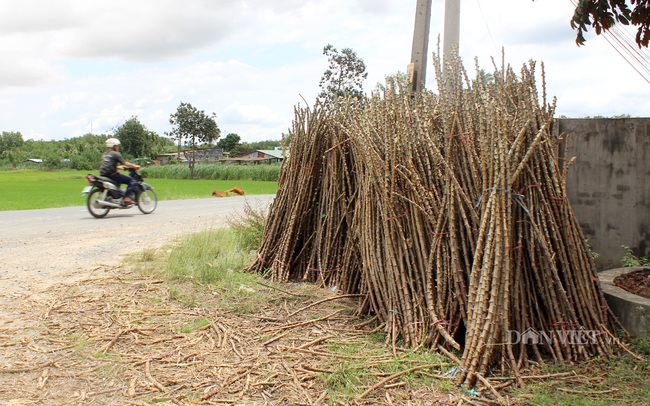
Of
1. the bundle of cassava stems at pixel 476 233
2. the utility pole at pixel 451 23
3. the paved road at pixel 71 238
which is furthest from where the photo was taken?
the utility pole at pixel 451 23

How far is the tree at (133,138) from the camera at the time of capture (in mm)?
57719

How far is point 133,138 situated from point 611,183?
190ft

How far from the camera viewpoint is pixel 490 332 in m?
3.05

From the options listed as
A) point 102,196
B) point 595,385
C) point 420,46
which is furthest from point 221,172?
point 595,385

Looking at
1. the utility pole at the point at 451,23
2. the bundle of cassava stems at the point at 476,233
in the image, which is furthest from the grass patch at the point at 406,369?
the utility pole at the point at 451,23

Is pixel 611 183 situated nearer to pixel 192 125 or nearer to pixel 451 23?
pixel 451 23

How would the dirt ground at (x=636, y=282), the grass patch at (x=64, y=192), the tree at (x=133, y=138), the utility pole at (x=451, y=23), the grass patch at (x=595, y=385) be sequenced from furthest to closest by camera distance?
the tree at (x=133, y=138), the grass patch at (x=64, y=192), the utility pole at (x=451, y=23), the dirt ground at (x=636, y=282), the grass patch at (x=595, y=385)

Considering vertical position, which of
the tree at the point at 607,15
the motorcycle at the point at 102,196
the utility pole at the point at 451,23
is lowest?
the motorcycle at the point at 102,196

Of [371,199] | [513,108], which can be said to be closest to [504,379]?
[371,199]

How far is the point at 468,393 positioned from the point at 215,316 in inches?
77.1

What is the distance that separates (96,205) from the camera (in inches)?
408

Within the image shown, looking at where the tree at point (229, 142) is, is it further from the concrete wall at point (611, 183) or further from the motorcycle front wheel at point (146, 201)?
the concrete wall at point (611, 183)

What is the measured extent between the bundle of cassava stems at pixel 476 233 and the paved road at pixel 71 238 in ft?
9.99

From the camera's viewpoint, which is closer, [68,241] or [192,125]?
[68,241]
